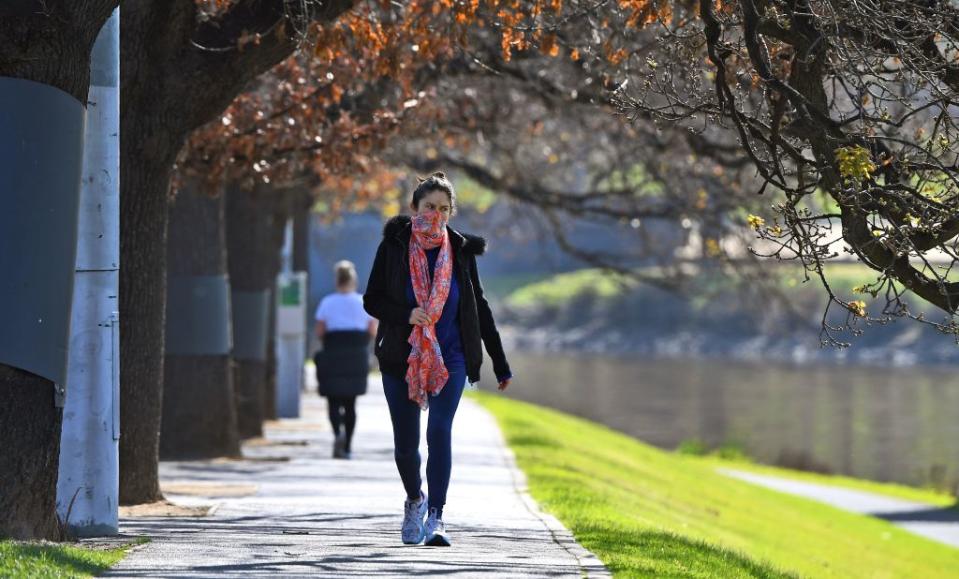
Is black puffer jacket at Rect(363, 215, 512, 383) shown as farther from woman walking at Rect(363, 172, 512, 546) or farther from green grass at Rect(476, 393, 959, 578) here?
green grass at Rect(476, 393, 959, 578)

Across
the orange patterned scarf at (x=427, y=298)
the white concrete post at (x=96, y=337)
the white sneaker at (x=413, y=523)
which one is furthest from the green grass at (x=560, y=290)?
the orange patterned scarf at (x=427, y=298)

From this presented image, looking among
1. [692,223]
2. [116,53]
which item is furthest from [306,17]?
[692,223]

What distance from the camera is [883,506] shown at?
968 inches

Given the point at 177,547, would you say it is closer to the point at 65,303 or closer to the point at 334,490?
the point at 65,303

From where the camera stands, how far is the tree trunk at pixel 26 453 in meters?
8.22

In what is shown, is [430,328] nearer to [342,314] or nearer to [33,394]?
[33,394]

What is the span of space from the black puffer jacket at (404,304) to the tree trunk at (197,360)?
6311mm

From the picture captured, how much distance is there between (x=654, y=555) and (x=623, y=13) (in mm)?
3908

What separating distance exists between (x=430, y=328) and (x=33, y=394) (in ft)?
6.30

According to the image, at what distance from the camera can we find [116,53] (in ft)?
32.9

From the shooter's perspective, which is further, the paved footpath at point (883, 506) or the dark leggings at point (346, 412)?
the paved footpath at point (883, 506)

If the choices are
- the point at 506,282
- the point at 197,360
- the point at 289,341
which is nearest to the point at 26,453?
the point at 197,360

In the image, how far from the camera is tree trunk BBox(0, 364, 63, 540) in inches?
324

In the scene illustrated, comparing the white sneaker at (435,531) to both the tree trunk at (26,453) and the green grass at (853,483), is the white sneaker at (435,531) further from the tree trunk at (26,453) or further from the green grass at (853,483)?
the green grass at (853,483)
